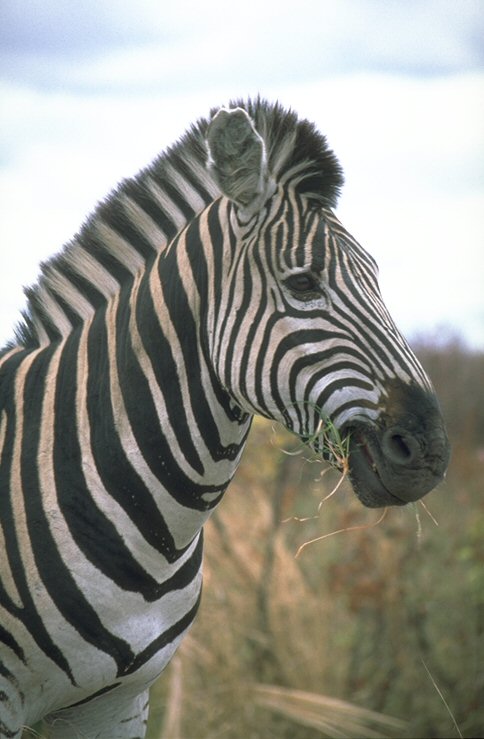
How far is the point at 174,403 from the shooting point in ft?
11.8

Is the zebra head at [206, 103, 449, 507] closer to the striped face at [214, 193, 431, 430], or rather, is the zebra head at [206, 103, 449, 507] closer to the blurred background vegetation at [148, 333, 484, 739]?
the striped face at [214, 193, 431, 430]

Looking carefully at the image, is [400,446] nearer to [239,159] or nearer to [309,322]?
[309,322]

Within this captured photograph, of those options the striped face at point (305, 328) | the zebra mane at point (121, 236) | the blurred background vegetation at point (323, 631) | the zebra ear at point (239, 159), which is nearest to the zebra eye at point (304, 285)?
the striped face at point (305, 328)

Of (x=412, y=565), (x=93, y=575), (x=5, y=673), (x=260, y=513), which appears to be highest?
(x=412, y=565)

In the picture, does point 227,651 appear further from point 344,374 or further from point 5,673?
point 344,374

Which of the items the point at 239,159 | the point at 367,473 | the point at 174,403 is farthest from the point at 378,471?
the point at 239,159

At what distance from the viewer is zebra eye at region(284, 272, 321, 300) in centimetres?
338

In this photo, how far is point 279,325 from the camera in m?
3.39

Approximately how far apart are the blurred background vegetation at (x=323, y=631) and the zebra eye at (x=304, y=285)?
11.9 ft

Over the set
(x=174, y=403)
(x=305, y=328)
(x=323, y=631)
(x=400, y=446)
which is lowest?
(x=323, y=631)

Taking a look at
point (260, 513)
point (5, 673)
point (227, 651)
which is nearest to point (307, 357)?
point (5, 673)

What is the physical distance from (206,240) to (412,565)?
19.3 ft

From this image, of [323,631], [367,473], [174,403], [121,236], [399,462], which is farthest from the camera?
[323,631]

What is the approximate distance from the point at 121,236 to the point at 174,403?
0.83 meters
